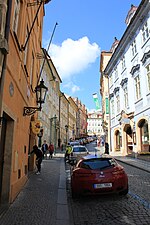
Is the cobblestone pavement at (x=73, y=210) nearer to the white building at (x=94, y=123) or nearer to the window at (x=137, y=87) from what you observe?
the window at (x=137, y=87)

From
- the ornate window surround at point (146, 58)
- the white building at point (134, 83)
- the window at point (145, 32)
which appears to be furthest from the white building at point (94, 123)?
the ornate window surround at point (146, 58)

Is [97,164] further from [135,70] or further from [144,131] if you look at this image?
[135,70]

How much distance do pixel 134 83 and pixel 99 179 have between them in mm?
16877

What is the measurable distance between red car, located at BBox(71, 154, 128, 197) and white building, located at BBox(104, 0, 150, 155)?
12182mm

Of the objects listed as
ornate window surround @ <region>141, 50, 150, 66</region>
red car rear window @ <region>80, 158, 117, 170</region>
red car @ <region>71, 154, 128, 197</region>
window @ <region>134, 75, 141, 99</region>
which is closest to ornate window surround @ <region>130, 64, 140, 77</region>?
window @ <region>134, 75, 141, 99</region>

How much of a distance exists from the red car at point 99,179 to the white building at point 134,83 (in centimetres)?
1218

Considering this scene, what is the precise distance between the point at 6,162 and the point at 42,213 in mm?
1986

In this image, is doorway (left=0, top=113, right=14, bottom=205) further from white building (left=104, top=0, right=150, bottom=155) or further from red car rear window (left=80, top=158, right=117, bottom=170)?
white building (left=104, top=0, right=150, bottom=155)

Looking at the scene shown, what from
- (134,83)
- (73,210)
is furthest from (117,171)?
(134,83)

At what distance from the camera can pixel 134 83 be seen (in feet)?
72.8

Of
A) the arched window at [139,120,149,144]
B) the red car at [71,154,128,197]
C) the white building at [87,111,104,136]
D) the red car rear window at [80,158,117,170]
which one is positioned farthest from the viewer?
the white building at [87,111,104,136]

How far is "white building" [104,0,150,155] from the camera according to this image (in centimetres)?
1922

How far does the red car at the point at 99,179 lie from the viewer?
23.0 feet

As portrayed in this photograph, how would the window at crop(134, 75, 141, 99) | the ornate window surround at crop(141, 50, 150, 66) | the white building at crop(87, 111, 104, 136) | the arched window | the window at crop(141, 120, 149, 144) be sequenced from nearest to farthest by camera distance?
the ornate window surround at crop(141, 50, 150, 66) < the window at crop(141, 120, 149, 144) < the arched window < the window at crop(134, 75, 141, 99) < the white building at crop(87, 111, 104, 136)
